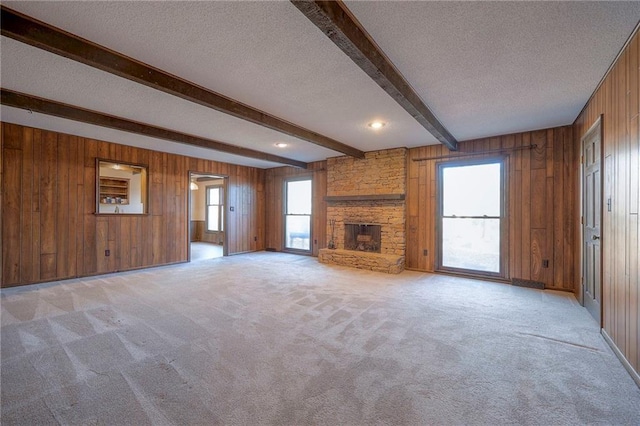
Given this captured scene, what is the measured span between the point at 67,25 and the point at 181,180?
4562 millimetres

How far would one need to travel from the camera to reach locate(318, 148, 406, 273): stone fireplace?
216 inches

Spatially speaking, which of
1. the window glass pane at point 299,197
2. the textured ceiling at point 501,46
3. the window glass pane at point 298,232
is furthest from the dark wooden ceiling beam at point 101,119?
the textured ceiling at point 501,46

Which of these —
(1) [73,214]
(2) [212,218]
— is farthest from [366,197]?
(2) [212,218]

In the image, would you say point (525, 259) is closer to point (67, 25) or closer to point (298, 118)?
point (298, 118)

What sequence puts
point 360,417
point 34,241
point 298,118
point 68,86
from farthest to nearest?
1. point 34,241
2. point 298,118
3. point 68,86
4. point 360,417

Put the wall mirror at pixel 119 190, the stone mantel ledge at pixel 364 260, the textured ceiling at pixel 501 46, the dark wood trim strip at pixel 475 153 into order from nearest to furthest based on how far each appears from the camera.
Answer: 1. the textured ceiling at pixel 501 46
2. the dark wood trim strip at pixel 475 153
3. the stone mantel ledge at pixel 364 260
4. the wall mirror at pixel 119 190

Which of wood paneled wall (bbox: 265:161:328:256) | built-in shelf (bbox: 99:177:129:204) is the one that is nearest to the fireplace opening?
wood paneled wall (bbox: 265:161:328:256)

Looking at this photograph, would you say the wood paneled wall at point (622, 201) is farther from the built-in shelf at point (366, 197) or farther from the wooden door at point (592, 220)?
the built-in shelf at point (366, 197)

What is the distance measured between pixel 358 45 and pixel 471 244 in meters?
4.33

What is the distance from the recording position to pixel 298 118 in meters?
3.80

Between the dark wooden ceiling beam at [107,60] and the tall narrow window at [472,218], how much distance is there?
12.3 feet

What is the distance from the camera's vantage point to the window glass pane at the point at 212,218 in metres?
10.1

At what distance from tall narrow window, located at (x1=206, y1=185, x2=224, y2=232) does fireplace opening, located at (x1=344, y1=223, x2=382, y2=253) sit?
541 cm

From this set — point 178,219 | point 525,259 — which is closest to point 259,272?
point 178,219
